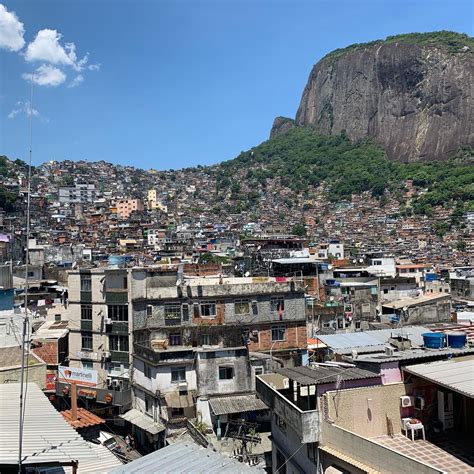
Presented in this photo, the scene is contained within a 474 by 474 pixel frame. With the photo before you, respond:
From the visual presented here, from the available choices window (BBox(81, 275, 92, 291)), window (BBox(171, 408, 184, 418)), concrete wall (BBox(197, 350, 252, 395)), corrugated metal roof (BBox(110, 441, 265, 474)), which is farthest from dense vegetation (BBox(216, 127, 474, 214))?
corrugated metal roof (BBox(110, 441, 265, 474))

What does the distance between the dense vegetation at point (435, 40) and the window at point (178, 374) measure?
441 feet

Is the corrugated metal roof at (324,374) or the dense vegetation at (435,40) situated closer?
the corrugated metal roof at (324,374)

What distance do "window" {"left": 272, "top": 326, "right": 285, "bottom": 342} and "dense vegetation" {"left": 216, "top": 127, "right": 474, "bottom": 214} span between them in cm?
8566

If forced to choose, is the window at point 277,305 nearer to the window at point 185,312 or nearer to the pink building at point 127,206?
the window at point 185,312

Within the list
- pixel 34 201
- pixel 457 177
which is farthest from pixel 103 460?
pixel 457 177

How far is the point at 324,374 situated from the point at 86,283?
1487 cm

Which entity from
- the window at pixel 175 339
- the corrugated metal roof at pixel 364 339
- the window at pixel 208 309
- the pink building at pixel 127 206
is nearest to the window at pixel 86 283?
the window at pixel 175 339

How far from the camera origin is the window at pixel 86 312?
22.2 m

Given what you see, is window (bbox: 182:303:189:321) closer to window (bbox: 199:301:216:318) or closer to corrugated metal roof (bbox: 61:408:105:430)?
window (bbox: 199:301:216:318)

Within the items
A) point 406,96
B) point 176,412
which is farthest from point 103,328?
point 406,96

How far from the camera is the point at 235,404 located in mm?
16984

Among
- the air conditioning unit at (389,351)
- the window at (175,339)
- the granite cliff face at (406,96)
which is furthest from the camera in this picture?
the granite cliff face at (406,96)

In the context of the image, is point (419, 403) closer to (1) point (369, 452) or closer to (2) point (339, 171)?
(1) point (369, 452)

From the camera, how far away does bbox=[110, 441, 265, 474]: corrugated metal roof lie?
Result: 298 inches
